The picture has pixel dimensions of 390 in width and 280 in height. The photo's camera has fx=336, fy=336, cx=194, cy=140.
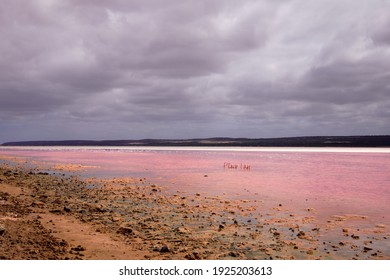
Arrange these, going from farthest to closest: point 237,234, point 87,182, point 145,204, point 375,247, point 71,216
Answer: point 87,182 → point 145,204 → point 71,216 → point 237,234 → point 375,247

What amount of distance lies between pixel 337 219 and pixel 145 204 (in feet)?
33.5

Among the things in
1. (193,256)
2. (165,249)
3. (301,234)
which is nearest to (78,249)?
(165,249)

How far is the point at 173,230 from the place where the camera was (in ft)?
45.6

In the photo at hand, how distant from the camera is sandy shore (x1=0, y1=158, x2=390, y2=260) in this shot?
11.1m

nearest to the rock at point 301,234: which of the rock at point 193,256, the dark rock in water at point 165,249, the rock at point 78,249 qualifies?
the rock at point 193,256

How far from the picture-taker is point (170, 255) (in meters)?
10.9

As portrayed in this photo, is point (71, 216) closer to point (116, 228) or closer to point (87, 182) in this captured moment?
point (116, 228)

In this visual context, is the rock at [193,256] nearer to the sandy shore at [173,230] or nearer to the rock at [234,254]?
the sandy shore at [173,230]

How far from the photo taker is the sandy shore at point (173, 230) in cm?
1107

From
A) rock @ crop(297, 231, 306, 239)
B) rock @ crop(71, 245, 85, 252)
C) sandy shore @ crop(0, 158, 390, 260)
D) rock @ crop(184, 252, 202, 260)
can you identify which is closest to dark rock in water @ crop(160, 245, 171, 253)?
sandy shore @ crop(0, 158, 390, 260)

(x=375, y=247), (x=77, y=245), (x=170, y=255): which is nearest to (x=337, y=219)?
(x=375, y=247)

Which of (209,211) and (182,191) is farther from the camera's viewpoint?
(182,191)

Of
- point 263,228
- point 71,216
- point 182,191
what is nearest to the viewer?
point 263,228

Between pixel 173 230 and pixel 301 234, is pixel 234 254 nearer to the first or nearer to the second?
pixel 173 230
